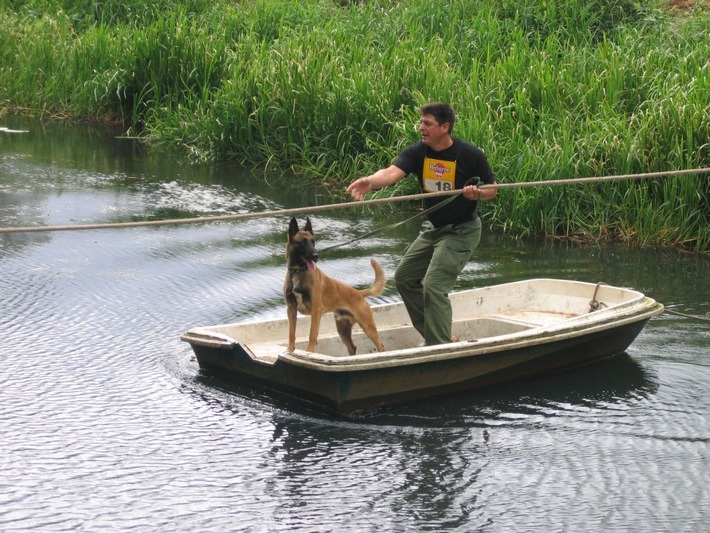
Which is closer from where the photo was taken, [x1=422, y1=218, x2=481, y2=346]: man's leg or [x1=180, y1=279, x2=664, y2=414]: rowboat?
[x1=180, y1=279, x2=664, y2=414]: rowboat

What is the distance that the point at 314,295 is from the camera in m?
7.38

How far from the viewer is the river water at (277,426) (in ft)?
19.5

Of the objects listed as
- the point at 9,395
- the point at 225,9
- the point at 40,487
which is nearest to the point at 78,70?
the point at 225,9

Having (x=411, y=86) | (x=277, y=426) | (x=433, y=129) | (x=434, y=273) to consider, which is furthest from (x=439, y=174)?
(x=411, y=86)

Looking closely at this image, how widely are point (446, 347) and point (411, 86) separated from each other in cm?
761

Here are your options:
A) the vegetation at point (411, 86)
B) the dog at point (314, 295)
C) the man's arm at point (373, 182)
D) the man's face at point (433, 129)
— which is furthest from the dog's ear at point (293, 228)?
the vegetation at point (411, 86)

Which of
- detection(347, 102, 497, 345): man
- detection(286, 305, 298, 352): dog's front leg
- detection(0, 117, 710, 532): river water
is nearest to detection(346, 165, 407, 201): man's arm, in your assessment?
detection(347, 102, 497, 345): man

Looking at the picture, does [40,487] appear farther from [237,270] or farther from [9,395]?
[237,270]

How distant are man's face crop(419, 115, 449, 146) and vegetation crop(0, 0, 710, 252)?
4.66 metres

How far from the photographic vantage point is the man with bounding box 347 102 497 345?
7.61m

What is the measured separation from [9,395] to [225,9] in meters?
13.3

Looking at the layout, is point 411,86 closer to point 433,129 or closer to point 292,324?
point 433,129

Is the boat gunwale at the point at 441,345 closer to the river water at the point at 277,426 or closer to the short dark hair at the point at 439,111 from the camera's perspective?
the river water at the point at 277,426

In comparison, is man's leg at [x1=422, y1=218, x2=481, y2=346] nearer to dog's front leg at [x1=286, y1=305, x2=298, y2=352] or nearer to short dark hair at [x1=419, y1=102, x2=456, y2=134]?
short dark hair at [x1=419, y1=102, x2=456, y2=134]
